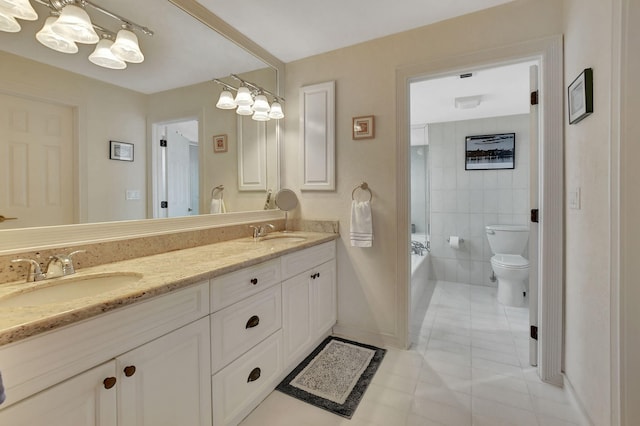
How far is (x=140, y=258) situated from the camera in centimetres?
149

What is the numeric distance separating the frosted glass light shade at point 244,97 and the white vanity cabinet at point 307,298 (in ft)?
3.95

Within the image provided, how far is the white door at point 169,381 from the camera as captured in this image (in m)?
0.93

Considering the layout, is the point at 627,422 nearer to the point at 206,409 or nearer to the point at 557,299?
the point at 557,299

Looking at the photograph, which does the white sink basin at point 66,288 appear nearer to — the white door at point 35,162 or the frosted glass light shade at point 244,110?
the white door at point 35,162

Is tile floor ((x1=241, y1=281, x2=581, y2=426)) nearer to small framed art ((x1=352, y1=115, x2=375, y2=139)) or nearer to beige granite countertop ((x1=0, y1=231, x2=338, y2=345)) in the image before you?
beige granite countertop ((x1=0, y1=231, x2=338, y2=345))

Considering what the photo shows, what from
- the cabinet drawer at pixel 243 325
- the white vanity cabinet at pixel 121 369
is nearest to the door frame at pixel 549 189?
the cabinet drawer at pixel 243 325

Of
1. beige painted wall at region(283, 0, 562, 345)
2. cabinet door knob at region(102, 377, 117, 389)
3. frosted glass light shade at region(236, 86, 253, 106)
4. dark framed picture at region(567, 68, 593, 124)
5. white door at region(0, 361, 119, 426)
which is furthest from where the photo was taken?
frosted glass light shade at region(236, 86, 253, 106)

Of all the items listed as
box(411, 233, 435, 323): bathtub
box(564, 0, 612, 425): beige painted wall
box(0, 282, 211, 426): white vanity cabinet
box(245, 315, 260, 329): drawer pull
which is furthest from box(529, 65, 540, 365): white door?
box(0, 282, 211, 426): white vanity cabinet

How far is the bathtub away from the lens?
9.41 ft

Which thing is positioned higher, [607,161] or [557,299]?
[607,161]

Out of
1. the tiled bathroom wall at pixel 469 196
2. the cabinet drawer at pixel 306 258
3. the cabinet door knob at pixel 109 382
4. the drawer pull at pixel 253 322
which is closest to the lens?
the cabinet door knob at pixel 109 382

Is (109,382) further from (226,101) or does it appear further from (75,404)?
(226,101)

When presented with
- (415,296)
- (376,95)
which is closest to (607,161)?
(376,95)

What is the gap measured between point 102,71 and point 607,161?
7.49 feet
